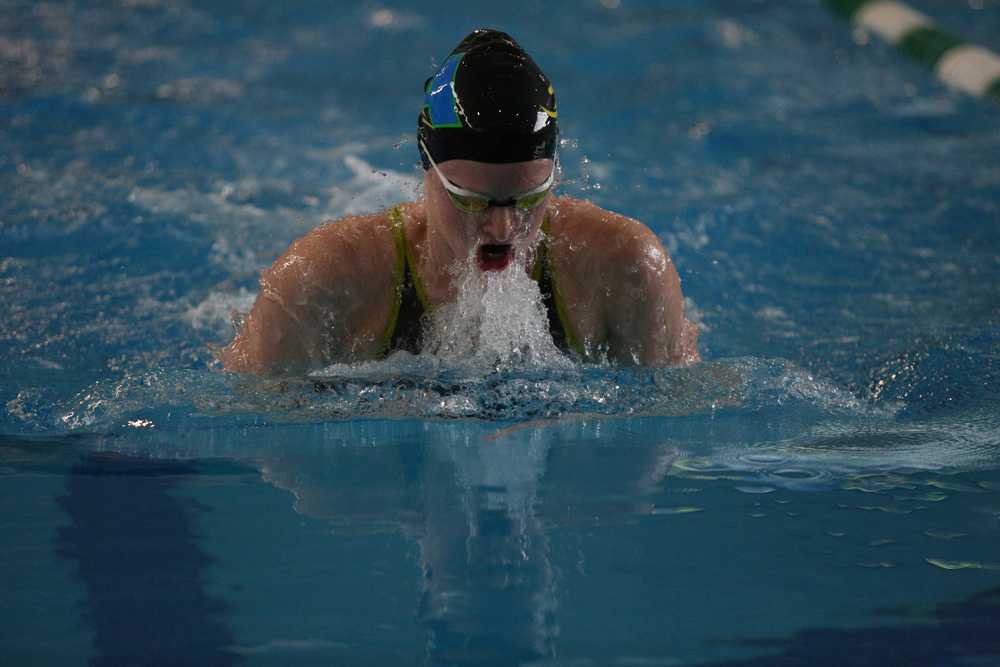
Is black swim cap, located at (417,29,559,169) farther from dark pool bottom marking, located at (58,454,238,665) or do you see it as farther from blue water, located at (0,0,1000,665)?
dark pool bottom marking, located at (58,454,238,665)

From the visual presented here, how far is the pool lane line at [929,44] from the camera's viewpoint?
20.9 feet

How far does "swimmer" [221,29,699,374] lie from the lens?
8.03 feet

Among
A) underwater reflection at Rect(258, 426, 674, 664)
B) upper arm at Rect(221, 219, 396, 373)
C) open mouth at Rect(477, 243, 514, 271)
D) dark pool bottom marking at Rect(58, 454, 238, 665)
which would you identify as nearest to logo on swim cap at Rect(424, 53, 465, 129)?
open mouth at Rect(477, 243, 514, 271)

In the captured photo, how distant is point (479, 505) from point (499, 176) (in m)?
0.67

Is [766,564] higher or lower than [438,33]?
lower

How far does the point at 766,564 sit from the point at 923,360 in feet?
4.60

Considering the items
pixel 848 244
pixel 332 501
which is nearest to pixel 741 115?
pixel 848 244

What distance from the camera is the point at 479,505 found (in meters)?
2.27

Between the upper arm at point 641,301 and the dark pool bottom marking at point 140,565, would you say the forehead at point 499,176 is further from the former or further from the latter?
the dark pool bottom marking at point 140,565

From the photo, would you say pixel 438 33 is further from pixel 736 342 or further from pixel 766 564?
pixel 766 564

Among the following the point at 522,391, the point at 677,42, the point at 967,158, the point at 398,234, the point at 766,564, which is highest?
the point at 677,42

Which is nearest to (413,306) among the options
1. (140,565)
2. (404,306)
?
(404,306)

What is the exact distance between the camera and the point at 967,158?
5449 millimetres

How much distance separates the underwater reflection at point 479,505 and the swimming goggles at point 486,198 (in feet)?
1.69
